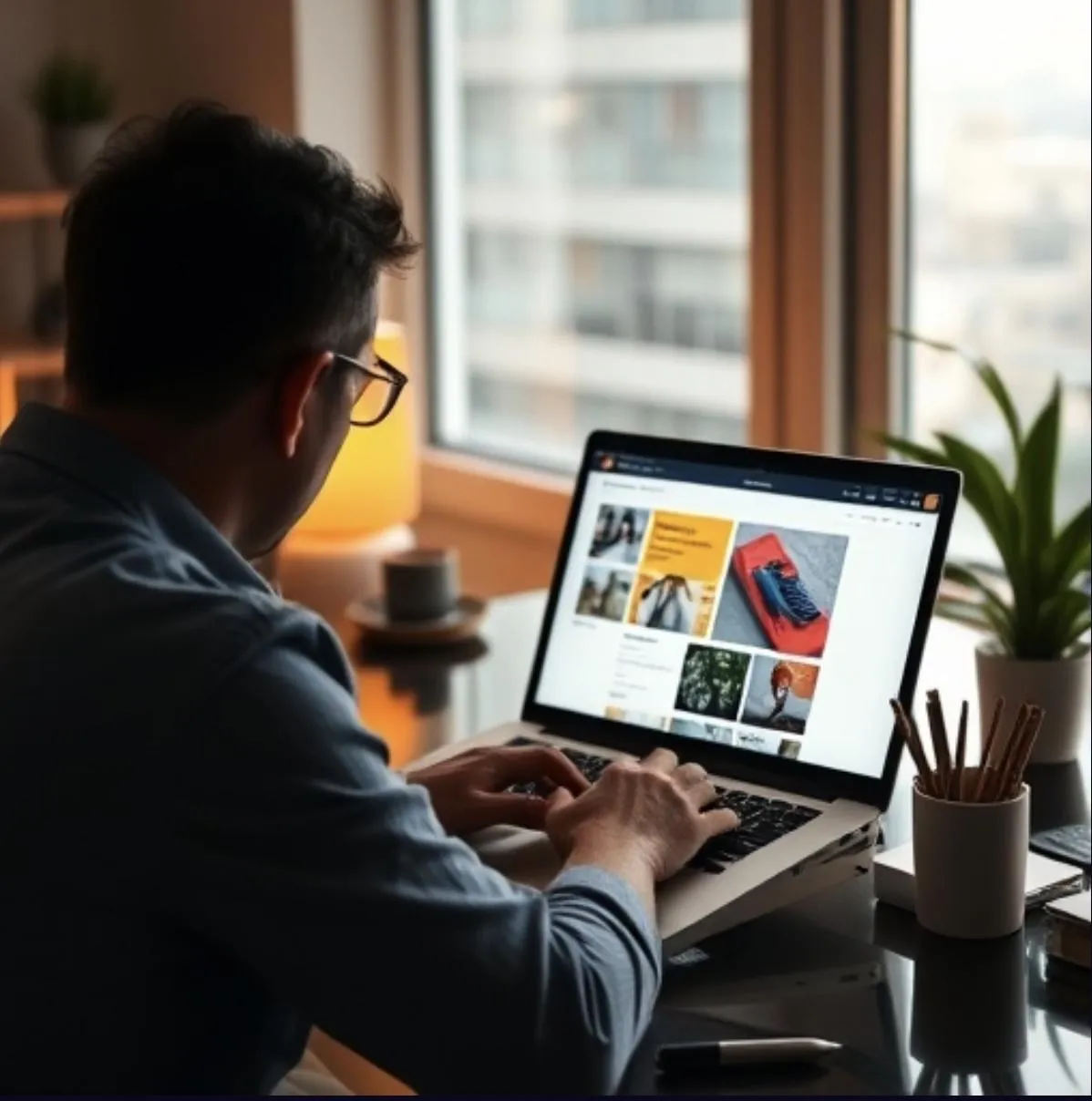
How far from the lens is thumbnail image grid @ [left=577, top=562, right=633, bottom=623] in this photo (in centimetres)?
165

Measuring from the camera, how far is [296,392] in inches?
45.0

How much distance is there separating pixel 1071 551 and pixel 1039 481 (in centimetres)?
7

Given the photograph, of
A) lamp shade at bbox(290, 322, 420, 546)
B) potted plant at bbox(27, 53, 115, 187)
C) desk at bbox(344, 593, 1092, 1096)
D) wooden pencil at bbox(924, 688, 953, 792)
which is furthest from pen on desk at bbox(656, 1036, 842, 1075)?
potted plant at bbox(27, 53, 115, 187)

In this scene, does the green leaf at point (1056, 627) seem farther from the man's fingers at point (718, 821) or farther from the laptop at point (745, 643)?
the man's fingers at point (718, 821)

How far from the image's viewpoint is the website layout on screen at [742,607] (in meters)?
1.48

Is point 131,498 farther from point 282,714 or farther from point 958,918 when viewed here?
point 958,918

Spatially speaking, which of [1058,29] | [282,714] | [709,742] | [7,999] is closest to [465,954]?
[282,714]

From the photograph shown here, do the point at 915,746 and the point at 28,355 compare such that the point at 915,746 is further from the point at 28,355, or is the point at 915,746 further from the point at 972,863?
the point at 28,355

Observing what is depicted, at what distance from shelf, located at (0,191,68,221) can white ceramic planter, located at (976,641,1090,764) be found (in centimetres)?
213

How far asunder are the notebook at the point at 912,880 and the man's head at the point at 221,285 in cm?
52

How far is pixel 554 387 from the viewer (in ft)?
10.8

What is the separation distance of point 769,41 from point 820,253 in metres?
0.29

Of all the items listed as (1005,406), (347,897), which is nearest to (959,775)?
(347,897)

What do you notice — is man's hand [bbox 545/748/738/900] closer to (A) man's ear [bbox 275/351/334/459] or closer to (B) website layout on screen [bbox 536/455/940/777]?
(B) website layout on screen [bbox 536/455/940/777]
